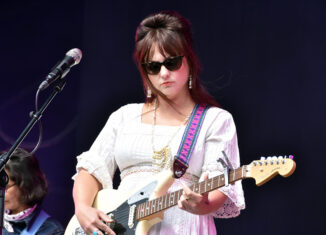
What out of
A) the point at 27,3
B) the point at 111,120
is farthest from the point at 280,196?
the point at 27,3

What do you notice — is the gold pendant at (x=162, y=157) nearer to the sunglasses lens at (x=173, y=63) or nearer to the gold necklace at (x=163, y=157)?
the gold necklace at (x=163, y=157)

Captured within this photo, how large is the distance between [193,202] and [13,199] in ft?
5.30

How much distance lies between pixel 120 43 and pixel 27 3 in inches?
30.5

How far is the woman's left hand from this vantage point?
2.17m

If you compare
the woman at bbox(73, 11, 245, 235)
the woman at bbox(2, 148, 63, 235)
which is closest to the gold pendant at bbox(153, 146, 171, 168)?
the woman at bbox(73, 11, 245, 235)

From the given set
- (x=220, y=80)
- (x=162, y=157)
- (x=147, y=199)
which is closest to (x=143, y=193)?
(x=147, y=199)

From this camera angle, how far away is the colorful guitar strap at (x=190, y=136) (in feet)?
7.41

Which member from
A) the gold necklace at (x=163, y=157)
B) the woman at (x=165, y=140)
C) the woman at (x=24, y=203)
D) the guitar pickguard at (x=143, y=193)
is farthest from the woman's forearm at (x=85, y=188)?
the woman at (x=24, y=203)

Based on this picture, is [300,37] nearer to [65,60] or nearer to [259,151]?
[259,151]

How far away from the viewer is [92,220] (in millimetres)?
2461

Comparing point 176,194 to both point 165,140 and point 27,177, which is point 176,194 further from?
point 27,177

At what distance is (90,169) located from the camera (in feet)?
8.67

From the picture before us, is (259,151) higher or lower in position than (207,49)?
lower

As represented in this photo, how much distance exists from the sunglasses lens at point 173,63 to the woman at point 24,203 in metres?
1.43
